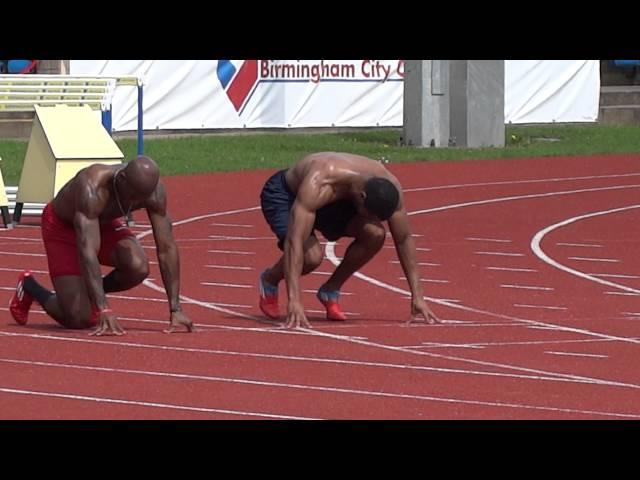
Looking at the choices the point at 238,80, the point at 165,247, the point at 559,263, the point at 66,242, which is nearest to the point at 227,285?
the point at 66,242

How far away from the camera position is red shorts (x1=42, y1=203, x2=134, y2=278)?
32.9ft

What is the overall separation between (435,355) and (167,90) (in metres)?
19.2

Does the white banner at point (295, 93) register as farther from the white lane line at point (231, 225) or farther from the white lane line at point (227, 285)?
the white lane line at point (227, 285)

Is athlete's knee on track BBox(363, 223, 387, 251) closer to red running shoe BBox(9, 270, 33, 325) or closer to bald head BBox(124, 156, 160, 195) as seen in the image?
bald head BBox(124, 156, 160, 195)

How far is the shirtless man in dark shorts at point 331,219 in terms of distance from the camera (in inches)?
390

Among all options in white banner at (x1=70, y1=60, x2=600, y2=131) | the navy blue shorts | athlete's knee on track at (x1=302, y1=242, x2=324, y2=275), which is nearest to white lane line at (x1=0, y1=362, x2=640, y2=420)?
athlete's knee on track at (x1=302, y1=242, x2=324, y2=275)

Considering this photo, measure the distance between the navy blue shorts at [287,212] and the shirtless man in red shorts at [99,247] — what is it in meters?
0.92

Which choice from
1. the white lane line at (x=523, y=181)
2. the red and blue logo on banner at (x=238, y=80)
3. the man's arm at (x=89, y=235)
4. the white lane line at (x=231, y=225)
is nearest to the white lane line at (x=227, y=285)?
the man's arm at (x=89, y=235)

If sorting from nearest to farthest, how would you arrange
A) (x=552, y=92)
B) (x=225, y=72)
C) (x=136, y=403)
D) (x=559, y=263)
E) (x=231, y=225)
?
1. (x=136, y=403)
2. (x=559, y=263)
3. (x=231, y=225)
4. (x=225, y=72)
5. (x=552, y=92)

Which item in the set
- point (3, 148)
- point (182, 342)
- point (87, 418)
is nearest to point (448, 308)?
point (182, 342)

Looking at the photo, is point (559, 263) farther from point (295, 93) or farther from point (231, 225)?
point (295, 93)

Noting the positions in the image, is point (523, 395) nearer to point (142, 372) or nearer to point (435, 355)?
point (435, 355)

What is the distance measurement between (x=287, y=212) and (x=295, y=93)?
19.2m

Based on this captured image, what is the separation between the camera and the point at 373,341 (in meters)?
9.79
